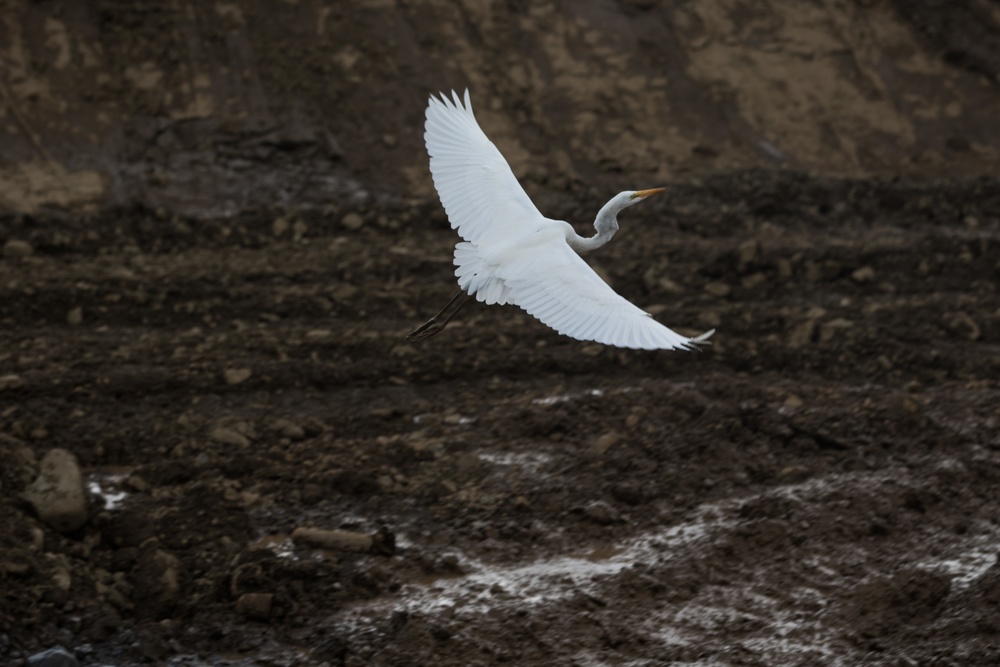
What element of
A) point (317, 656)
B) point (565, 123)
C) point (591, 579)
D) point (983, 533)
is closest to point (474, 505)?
point (591, 579)

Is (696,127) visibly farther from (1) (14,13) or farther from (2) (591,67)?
(1) (14,13)

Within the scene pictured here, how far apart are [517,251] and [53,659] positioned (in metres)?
3.01

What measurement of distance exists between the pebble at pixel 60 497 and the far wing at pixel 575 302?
8.27ft

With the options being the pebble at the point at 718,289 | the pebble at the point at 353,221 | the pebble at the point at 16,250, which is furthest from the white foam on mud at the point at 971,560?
the pebble at the point at 16,250

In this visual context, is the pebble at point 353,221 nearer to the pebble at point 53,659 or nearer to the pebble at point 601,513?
the pebble at point 601,513

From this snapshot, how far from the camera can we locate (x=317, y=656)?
638 centimetres

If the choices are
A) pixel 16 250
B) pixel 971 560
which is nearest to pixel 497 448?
pixel 971 560

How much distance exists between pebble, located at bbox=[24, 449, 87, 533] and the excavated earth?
0.17 feet

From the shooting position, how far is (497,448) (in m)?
8.27

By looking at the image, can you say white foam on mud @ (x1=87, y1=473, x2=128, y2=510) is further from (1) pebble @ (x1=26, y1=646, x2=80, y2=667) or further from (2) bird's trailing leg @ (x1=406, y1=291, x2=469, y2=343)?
(2) bird's trailing leg @ (x1=406, y1=291, x2=469, y2=343)

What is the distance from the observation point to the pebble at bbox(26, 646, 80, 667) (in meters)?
6.11

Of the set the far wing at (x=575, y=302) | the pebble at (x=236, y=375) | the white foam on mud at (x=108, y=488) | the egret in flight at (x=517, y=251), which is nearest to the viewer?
the far wing at (x=575, y=302)

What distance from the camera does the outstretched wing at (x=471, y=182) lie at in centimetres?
752

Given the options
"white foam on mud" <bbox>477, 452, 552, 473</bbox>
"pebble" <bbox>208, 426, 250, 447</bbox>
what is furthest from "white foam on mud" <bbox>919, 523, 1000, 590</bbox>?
"pebble" <bbox>208, 426, 250, 447</bbox>
